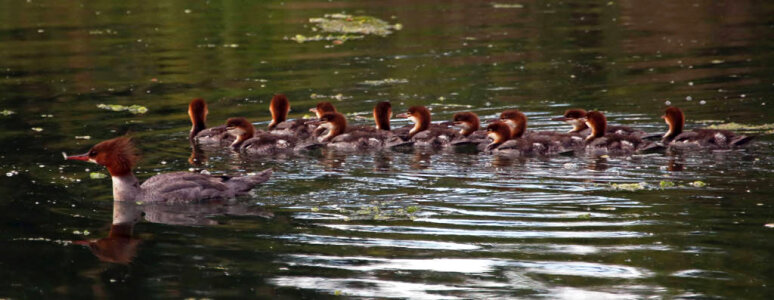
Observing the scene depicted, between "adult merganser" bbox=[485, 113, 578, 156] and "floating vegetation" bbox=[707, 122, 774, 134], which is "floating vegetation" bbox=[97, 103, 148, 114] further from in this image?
"floating vegetation" bbox=[707, 122, 774, 134]

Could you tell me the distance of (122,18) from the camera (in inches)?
1137

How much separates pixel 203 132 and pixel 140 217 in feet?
13.8

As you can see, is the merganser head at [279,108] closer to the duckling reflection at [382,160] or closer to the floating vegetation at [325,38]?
the duckling reflection at [382,160]

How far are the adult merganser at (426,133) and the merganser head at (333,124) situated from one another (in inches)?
25.7

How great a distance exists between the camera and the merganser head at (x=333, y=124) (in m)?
14.0

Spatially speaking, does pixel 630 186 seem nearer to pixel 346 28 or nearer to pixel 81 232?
pixel 81 232

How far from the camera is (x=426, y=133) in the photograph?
44.8ft

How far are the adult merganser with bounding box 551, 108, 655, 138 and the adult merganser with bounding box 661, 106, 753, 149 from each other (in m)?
0.36

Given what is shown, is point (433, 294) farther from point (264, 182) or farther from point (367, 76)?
point (367, 76)

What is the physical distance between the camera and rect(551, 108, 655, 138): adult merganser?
43.8 feet

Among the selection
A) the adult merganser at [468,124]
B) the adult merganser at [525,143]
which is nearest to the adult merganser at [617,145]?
the adult merganser at [525,143]

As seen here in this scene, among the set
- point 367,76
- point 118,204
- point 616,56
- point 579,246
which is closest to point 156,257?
point 118,204

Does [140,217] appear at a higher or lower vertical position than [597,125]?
lower

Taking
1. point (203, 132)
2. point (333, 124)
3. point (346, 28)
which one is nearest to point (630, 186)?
point (333, 124)
